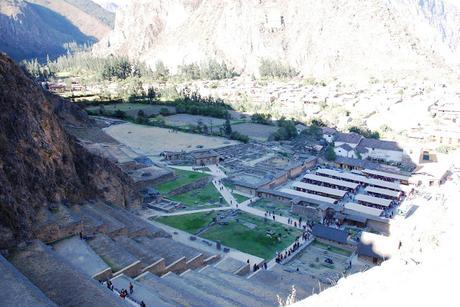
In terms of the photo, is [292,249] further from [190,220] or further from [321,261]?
[190,220]

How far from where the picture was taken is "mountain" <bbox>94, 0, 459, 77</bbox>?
140 meters

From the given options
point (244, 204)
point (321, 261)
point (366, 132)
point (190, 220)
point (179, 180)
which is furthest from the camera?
point (366, 132)

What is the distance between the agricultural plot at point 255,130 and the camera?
248 ft

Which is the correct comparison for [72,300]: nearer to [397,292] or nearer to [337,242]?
[397,292]

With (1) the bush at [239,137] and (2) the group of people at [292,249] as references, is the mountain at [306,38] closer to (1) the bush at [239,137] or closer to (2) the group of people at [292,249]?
(1) the bush at [239,137]

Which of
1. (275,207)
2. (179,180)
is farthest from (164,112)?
(275,207)

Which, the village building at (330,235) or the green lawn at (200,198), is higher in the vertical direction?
the green lawn at (200,198)

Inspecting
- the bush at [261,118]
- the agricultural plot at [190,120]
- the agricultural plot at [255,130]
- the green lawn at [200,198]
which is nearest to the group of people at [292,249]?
the green lawn at [200,198]

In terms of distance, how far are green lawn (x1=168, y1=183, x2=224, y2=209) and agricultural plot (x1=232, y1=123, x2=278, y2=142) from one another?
2721 cm

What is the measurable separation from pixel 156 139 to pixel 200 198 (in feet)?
88.0

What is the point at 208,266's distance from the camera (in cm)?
2955

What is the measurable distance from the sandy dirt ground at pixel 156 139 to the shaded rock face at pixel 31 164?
25.5m

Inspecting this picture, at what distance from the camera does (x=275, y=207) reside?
44.4m

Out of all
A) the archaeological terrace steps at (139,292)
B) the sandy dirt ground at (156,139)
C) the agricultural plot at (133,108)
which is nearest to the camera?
the archaeological terrace steps at (139,292)
